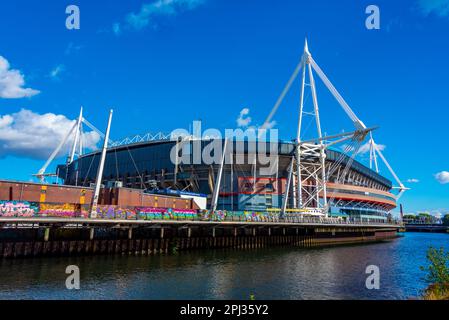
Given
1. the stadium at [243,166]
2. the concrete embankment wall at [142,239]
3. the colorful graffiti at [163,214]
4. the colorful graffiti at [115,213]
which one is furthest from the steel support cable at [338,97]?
the colorful graffiti at [115,213]

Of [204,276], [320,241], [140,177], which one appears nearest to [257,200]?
[320,241]

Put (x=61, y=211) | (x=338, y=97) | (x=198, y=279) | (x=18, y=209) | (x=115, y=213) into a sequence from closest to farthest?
(x=198, y=279), (x=18, y=209), (x=61, y=211), (x=115, y=213), (x=338, y=97)

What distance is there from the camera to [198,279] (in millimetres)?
30875

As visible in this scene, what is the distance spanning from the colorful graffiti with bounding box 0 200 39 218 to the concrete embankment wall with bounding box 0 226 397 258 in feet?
16.2

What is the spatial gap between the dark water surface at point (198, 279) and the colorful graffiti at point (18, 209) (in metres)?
5.26

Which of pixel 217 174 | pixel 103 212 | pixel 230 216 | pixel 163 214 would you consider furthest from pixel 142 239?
pixel 217 174

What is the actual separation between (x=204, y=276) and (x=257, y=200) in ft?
217

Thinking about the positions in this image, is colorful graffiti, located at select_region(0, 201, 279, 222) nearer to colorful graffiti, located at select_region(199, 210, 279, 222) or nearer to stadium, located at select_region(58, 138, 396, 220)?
colorful graffiti, located at select_region(199, 210, 279, 222)

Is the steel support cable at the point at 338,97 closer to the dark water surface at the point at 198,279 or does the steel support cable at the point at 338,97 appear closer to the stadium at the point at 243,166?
the stadium at the point at 243,166

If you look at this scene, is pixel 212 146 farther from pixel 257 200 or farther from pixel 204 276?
pixel 204 276

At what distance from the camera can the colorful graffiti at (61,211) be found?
3868 cm

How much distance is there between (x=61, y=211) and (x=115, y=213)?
21.6ft

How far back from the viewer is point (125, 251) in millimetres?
46875

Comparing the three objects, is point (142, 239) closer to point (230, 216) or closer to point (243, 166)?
point (230, 216)
